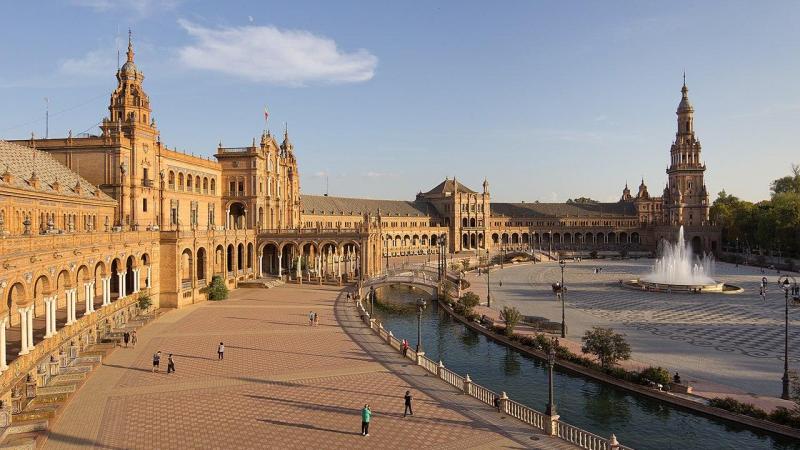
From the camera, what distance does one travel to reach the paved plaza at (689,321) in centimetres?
3497

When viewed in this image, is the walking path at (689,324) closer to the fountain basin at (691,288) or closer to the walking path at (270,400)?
the fountain basin at (691,288)

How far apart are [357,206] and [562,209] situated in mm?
64128

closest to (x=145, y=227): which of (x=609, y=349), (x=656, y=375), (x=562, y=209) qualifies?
(x=609, y=349)

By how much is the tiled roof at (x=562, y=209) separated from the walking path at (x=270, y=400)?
120964 millimetres

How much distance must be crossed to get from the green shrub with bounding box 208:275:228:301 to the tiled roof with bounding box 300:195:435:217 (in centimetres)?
5232

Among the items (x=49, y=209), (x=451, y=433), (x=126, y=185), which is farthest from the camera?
(x=126, y=185)

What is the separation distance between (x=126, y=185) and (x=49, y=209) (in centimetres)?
1500

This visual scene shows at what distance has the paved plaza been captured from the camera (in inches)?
1377

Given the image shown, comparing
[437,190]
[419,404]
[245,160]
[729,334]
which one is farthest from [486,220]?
[419,404]

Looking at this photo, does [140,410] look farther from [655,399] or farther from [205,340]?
[655,399]

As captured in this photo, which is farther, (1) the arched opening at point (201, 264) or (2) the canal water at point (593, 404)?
(1) the arched opening at point (201, 264)

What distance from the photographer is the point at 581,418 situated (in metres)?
29.2

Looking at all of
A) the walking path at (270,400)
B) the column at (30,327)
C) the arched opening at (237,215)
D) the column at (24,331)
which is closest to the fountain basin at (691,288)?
the walking path at (270,400)

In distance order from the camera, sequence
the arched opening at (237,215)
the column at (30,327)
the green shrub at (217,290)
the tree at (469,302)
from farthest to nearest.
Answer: the arched opening at (237,215) < the green shrub at (217,290) < the tree at (469,302) < the column at (30,327)
